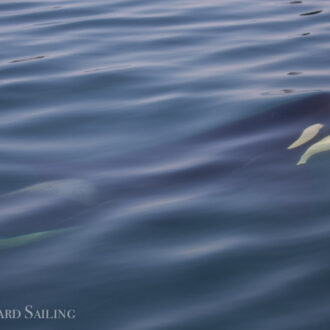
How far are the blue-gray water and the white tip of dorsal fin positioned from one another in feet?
0.30

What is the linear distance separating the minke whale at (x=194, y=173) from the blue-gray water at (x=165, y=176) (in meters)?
0.02

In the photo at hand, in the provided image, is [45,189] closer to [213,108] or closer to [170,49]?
[213,108]

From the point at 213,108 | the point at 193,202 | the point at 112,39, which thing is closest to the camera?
the point at 193,202

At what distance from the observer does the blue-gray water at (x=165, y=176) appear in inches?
135

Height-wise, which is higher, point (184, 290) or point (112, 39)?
point (112, 39)

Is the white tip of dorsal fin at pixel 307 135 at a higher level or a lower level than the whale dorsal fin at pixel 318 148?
higher

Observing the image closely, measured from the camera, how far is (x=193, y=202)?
456 cm

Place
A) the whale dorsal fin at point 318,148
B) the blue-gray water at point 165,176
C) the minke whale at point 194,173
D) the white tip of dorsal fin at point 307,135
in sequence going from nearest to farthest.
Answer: the blue-gray water at point 165,176 → the minke whale at point 194,173 → the whale dorsal fin at point 318,148 → the white tip of dorsal fin at point 307,135

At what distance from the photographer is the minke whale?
15.1ft

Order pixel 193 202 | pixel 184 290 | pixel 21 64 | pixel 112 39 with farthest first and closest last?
pixel 112 39, pixel 21 64, pixel 193 202, pixel 184 290

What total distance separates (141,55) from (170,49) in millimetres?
414

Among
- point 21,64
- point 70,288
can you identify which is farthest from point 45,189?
point 21,64

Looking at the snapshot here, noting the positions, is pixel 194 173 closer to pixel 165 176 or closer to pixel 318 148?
pixel 165 176

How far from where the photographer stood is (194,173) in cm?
501
